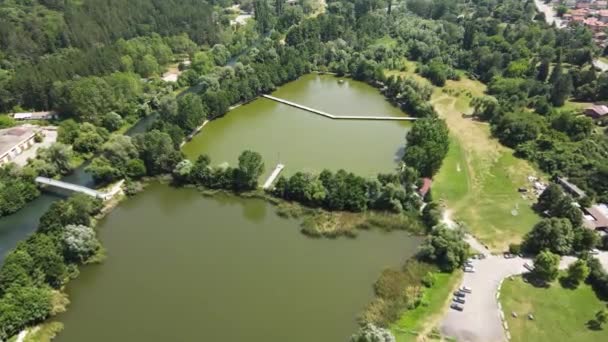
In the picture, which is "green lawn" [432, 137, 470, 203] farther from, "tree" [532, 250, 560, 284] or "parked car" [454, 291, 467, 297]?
"parked car" [454, 291, 467, 297]

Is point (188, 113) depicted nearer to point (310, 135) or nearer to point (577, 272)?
point (310, 135)

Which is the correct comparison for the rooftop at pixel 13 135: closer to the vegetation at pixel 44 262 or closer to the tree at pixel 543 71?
the vegetation at pixel 44 262

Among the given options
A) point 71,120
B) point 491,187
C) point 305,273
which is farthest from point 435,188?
point 71,120

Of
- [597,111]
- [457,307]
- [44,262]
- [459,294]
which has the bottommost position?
[457,307]

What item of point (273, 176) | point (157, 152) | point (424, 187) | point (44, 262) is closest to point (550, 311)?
point (424, 187)

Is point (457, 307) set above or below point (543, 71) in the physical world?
below
